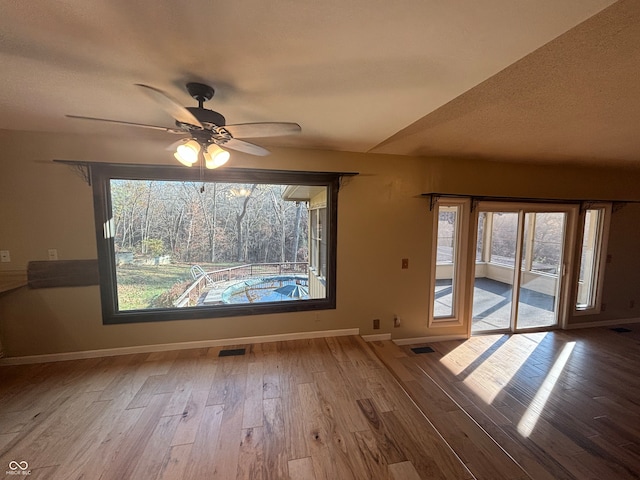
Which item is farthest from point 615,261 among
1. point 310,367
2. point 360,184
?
point 310,367

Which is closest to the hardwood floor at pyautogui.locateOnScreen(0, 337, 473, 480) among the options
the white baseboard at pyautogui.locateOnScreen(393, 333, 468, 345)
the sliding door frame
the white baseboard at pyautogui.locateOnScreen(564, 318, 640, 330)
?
the white baseboard at pyautogui.locateOnScreen(393, 333, 468, 345)

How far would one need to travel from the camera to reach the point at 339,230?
10.1ft

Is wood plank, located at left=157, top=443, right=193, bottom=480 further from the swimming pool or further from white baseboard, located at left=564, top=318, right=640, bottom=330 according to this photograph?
white baseboard, located at left=564, top=318, right=640, bottom=330

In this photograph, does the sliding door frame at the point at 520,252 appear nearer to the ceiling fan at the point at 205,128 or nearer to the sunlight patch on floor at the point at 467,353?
the sunlight patch on floor at the point at 467,353

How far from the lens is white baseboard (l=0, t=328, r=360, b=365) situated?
2.54m

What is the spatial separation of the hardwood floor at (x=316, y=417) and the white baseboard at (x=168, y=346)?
0.27 feet

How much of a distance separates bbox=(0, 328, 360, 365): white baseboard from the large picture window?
31cm

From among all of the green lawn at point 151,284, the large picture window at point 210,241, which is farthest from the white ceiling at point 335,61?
the green lawn at point 151,284

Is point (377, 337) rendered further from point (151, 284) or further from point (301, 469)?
point (151, 284)

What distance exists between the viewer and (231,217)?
301cm

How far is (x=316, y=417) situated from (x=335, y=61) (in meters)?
2.29

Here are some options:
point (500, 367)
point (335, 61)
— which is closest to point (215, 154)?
point (335, 61)

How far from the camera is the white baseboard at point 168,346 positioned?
2541 millimetres

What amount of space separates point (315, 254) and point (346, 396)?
5.79ft
